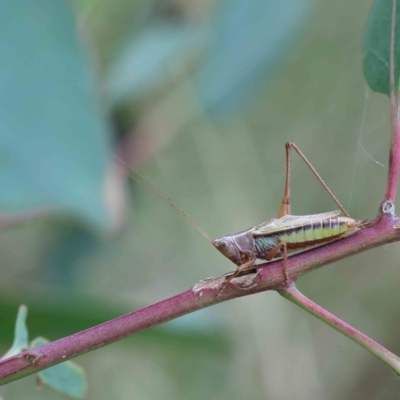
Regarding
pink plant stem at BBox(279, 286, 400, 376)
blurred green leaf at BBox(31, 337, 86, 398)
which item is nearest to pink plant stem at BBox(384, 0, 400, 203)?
pink plant stem at BBox(279, 286, 400, 376)

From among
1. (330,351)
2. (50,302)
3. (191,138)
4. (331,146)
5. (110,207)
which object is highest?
(191,138)

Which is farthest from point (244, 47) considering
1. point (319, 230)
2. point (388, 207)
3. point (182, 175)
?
point (388, 207)

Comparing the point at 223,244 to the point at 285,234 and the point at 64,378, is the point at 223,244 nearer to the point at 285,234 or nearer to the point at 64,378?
the point at 285,234

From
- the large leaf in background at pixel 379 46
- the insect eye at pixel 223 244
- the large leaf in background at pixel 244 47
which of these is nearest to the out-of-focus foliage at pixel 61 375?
the insect eye at pixel 223 244

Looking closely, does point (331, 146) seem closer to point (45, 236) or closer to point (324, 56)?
point (324, 56)

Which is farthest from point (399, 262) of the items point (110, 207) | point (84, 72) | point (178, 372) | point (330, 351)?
point (84, 72)

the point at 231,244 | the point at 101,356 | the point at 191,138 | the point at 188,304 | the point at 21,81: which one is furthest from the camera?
the point at 191,138
